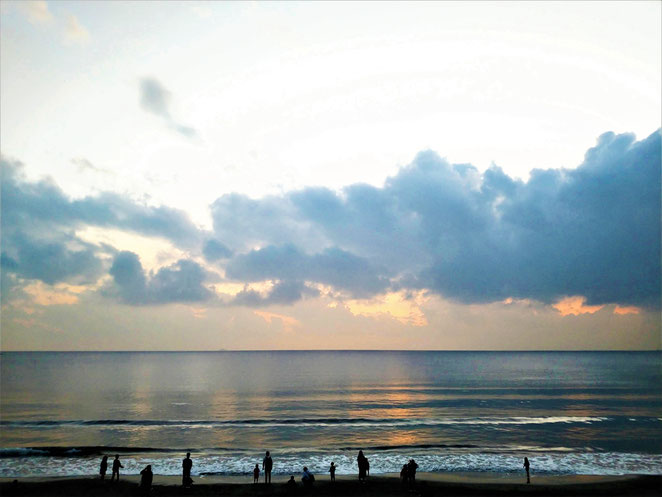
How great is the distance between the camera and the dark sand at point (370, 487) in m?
27.9

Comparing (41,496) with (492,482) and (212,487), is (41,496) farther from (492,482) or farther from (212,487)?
(492,482)

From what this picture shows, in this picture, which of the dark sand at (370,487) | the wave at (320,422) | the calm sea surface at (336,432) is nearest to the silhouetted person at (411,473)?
the dark sand at (370,487)

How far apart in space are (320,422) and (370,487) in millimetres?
26717

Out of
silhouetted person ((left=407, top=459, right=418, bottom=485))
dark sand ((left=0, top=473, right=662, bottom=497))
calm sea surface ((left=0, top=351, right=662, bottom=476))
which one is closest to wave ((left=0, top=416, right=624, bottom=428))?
calm sea surface ((left=0, top=351, right=662, bottom=476))

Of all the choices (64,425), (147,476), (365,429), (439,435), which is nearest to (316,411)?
(365,429)

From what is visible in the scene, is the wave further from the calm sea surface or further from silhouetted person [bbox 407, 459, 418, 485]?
silhouetted person [bbox 407, 459, 418, 485]

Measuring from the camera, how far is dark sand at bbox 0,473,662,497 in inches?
1097

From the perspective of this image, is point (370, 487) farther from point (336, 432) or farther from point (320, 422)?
point (320, 422)

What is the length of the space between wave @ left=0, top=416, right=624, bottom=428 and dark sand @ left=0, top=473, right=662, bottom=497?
21.5 meters

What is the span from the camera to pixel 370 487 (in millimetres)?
28688

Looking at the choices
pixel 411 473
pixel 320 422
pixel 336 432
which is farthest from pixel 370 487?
pixel 320 422

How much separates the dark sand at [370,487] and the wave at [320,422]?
21532mm

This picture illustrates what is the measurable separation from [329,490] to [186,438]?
23363 mm

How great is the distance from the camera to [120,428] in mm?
50938
